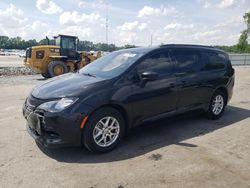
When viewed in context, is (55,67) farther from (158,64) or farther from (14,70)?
(158,64)

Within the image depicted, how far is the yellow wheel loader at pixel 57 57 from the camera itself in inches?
543

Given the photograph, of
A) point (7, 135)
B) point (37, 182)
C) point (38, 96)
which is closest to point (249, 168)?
point (37, 182)

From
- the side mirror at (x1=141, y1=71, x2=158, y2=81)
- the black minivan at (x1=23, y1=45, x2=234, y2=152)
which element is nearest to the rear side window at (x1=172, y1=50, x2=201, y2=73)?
the black minivan at (x1=23, y1=45, x2=234, y2=152)

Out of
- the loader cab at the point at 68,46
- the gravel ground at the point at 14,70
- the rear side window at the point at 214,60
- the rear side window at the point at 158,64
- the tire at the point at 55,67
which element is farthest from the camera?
the gravel ground at the point at 14,70

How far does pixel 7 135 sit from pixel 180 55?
371cm

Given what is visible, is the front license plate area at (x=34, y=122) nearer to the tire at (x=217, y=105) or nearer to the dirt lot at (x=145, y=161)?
the dirt lot at (x=145, y=161)

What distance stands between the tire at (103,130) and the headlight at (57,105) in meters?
0.39

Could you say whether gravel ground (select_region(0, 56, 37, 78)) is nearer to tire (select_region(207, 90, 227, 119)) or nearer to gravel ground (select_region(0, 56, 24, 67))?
gravel ground (select_region(0, 56, 24, 67))

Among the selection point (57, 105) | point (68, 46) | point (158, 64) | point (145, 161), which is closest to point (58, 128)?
point (57, 105)

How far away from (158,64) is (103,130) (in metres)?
1.65

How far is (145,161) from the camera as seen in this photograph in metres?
3.73

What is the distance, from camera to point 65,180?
3215 millimetres

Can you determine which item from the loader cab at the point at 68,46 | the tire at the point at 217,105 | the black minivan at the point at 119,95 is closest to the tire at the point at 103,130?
the black minivan at the point at 119,95

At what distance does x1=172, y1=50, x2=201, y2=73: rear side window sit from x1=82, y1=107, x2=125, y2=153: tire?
1.71 meters
